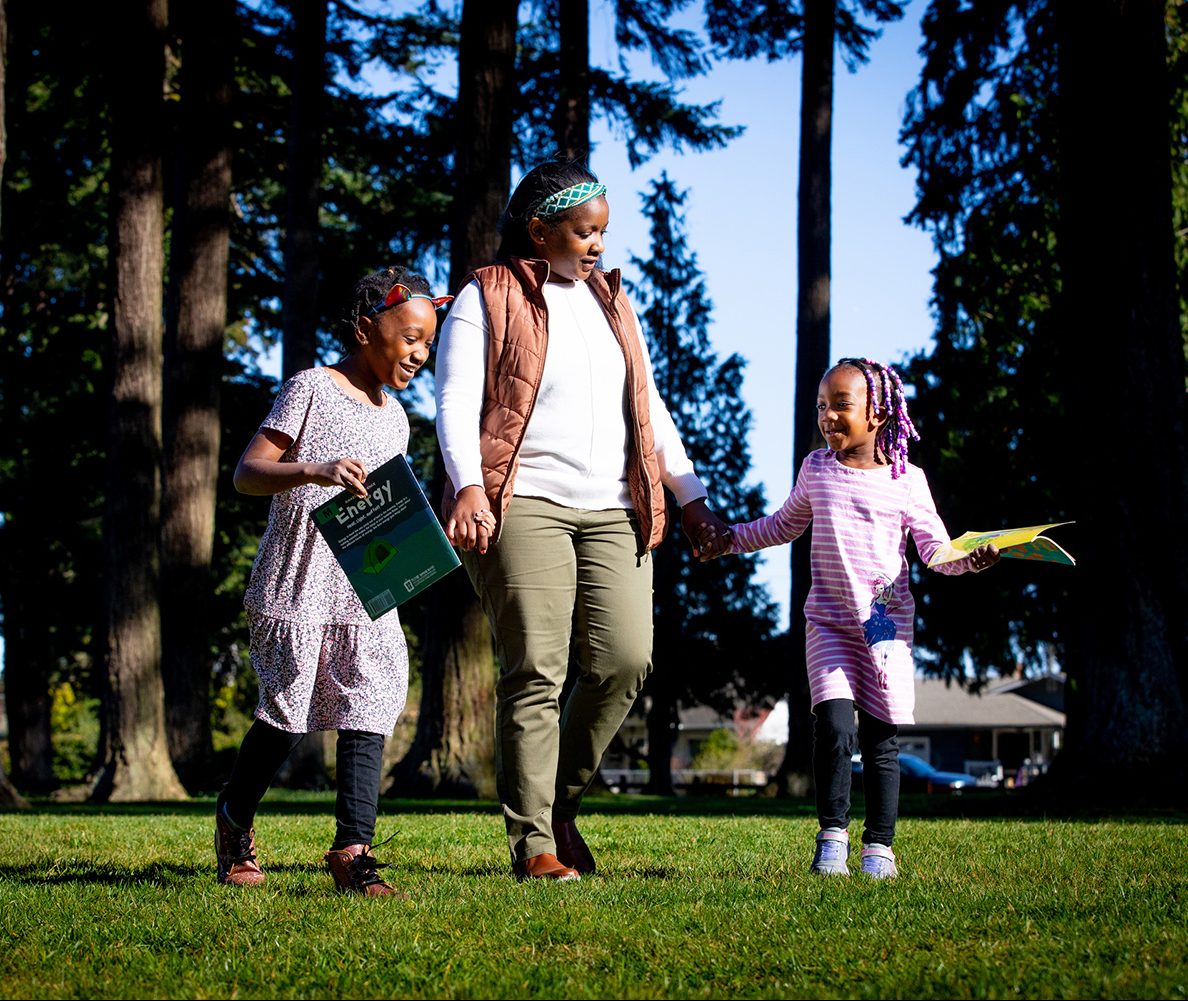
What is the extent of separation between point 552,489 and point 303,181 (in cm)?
1390

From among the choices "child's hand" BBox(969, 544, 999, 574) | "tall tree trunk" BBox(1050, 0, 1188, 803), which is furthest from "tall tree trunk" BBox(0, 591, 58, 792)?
"child's hand" BBox(969, 544, 999, 574)

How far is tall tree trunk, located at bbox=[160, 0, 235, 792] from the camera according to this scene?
53.8ft

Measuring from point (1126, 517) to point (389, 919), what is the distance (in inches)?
297

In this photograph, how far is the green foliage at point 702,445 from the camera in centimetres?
3728

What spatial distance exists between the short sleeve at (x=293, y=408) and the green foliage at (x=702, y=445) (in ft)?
106

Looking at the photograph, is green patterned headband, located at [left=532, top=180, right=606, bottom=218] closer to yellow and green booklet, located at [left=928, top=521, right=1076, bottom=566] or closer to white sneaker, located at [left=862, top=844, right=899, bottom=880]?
yellow and green booklet, located at [left=928, top=521, right=1076, bottom=566]

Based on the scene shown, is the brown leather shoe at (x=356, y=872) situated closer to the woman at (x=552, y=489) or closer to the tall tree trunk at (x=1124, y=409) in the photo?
the woman at (x=552, y=489)

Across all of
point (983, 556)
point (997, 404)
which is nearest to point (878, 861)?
point (983, 556)

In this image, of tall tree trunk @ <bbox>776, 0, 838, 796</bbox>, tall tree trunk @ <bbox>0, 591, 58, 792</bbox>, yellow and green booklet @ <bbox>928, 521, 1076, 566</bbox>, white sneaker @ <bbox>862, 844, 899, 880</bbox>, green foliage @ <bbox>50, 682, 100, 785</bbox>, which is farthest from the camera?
green foliage @ <bbox>50, 682, 100, 785</bbox>

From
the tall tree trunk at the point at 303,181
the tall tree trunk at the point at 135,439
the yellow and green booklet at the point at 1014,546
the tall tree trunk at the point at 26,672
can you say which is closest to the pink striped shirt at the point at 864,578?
the yellow and green booklet at the point at 1014,546

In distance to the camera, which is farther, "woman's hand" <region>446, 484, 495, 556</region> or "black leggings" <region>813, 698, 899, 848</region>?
"black leggings" <region>813, 698, 899, 848</region>

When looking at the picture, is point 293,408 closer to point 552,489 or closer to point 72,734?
point 552,489

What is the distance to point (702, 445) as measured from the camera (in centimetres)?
3772

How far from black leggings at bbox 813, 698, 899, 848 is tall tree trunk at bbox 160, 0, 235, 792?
12.8m
